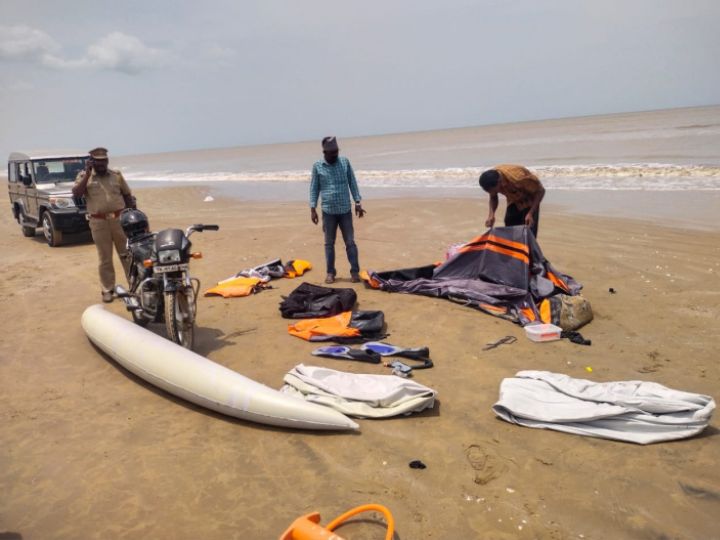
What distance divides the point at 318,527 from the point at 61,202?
36.7ft

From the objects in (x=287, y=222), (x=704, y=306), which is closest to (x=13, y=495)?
(x=704, y=306)

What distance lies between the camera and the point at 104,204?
7109mm

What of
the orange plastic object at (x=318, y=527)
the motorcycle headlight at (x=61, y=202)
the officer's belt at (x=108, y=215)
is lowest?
the orange plastic object at (x=318, y=527)

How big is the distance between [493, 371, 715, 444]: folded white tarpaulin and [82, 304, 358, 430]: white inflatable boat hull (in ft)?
4.29

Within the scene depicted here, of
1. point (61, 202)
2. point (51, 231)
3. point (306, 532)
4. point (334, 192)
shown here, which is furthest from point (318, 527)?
point (51, 231)

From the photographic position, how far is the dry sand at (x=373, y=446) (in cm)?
300

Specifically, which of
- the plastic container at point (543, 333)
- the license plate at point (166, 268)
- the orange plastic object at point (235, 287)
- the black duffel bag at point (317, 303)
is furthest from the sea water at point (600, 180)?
the license plate at point (166, 268)

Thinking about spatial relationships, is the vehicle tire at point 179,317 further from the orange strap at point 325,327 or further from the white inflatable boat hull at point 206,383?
the orange strap at point 325,327

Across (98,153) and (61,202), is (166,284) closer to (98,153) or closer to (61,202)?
(98,153)

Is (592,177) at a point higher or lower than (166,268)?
higher

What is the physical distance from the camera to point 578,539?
279 centimetres

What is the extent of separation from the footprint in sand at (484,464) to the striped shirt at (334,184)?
4.56m

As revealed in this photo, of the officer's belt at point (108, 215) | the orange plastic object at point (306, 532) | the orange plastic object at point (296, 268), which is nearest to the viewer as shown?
the orange plastic object at point (306, 532)

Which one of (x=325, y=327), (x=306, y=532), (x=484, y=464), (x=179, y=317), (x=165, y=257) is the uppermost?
(x=165, y=257)
